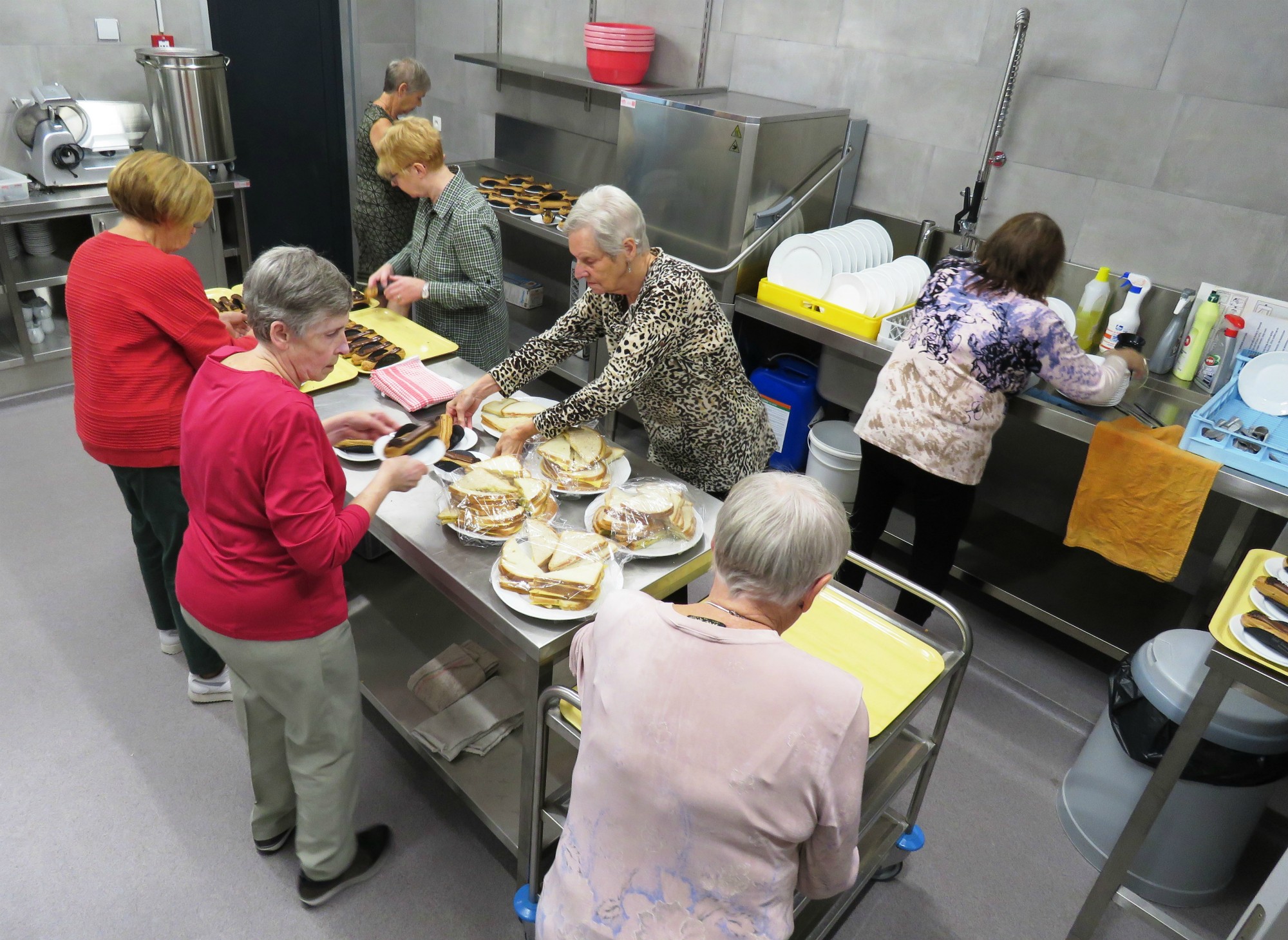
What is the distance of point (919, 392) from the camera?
255 cm

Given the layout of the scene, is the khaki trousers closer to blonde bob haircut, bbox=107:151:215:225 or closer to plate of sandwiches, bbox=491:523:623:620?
plate of sandwiches, bbox=491:523:623:620

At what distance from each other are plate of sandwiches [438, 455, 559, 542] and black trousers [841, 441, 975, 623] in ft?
3.63

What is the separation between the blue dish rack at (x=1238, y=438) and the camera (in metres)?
2.33

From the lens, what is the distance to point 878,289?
3.17m

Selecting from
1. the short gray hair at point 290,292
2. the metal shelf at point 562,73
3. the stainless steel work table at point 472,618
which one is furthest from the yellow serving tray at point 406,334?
the metal shelf at point 562,73

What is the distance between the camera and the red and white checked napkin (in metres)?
2.38

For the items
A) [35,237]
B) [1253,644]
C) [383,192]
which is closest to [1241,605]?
[1253,644]

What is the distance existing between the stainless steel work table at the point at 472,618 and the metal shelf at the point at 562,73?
1.86 m

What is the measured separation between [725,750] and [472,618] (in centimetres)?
120

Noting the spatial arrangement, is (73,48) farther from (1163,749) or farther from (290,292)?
(1163,749)

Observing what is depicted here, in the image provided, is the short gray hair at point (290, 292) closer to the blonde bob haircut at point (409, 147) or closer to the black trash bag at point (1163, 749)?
the blonde bob haircut at point (409, 147)

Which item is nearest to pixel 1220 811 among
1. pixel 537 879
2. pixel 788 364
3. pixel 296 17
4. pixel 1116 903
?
pixel 1116 903

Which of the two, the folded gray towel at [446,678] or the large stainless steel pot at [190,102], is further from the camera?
the large stainless steel pot at [190,102]

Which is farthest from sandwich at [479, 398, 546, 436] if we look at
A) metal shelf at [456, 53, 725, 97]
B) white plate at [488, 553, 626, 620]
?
metal shelf at [456, 53, 725, 97]
